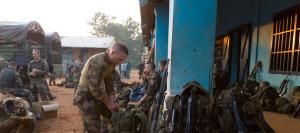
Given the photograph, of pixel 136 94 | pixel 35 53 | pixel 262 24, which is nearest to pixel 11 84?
pixel 35 53

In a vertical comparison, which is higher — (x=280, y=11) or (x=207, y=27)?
(x=280, y=11)

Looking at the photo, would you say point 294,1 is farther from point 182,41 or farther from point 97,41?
point 97,41

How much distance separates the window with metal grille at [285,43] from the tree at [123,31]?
32.4 m

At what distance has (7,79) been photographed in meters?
4.57

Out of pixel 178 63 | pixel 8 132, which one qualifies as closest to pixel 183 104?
pixel 178 63

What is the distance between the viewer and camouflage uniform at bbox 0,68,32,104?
4547 mm

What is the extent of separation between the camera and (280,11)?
16.3 ft

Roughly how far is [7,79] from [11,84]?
154 millimetres

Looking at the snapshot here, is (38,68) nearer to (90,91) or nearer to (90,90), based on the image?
(90,91)

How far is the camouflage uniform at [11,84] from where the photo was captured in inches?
179

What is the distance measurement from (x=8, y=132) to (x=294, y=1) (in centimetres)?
691

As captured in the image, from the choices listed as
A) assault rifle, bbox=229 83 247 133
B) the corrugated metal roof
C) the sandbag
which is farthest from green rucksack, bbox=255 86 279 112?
the corrugated metal roof

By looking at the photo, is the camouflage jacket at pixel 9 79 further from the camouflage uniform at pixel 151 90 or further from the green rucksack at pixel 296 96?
the green rucksack at pixel 296 96

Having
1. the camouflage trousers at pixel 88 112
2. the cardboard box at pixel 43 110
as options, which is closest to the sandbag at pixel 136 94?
the cardboard box at pixel 43 110
